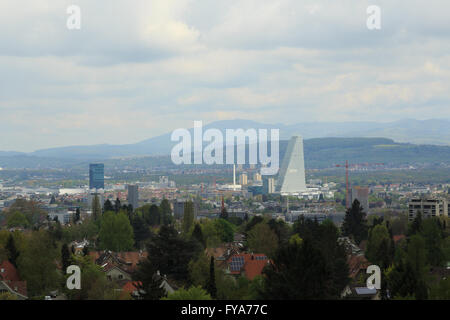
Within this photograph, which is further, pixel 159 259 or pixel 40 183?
pixel 40 183

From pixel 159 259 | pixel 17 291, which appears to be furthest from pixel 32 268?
pixel 159 259

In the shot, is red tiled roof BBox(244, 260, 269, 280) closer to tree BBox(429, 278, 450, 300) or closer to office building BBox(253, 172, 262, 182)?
tree BBox(429, 278, 450, 300)

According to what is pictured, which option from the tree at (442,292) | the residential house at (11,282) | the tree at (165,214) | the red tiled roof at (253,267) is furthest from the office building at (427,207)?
the tree at (442,292)

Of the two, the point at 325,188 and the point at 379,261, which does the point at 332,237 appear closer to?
the point at 379,261

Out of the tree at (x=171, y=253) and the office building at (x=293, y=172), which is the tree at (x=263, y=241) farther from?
the office building at (x=293, y=172)

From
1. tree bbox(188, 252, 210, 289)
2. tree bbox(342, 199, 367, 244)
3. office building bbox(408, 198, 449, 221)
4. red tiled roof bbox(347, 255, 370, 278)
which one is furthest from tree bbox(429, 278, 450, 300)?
office building bbox(408, 198, 449, 221)
